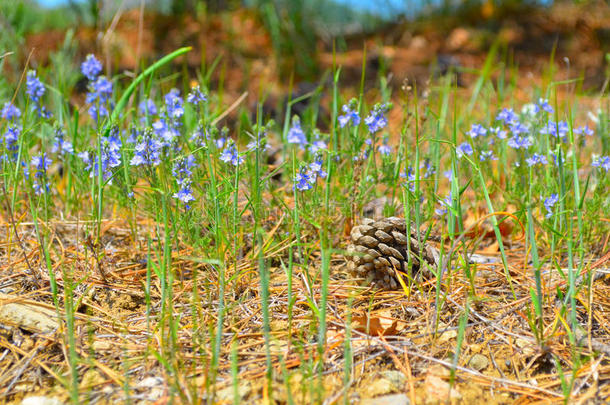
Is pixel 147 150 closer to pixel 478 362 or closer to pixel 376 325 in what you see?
pixel 376 325

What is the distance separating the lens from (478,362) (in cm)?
167

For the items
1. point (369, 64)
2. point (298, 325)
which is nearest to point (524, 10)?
point (369, 64)

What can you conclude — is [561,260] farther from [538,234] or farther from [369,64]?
[369,64]

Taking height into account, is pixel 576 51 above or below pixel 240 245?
above

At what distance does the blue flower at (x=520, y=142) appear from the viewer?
2476mm

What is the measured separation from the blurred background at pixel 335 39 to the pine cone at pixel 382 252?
321cm

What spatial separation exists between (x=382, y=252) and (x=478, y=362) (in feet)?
1.89

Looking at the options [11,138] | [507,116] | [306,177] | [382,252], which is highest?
[507,116]

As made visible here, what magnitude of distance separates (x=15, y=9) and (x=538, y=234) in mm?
4439

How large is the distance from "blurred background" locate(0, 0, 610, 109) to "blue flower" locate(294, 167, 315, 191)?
3141 millimetres

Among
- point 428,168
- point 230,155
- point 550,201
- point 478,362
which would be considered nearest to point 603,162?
point 550,201

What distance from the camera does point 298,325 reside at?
6.02 ft

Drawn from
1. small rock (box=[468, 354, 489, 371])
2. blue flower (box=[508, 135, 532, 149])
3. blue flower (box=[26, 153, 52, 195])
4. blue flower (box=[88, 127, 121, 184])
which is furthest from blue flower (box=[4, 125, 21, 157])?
blue flower (box=[508, 135, 532, 149])

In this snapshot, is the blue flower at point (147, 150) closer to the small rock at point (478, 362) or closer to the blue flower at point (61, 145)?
the blue flower at point (61, 145)
